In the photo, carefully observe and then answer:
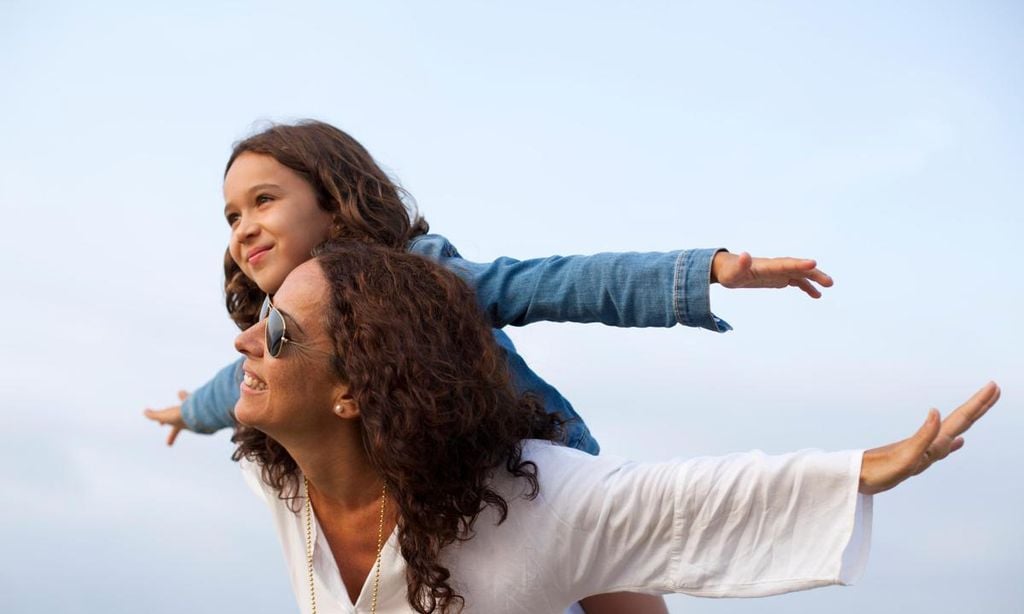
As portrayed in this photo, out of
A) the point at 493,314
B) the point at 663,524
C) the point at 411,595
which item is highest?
the point at 493,314

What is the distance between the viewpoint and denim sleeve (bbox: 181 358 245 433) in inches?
191

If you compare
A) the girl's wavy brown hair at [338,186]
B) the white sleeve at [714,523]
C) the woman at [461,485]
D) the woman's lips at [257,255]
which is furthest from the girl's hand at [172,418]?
the white sleeve at [714,523]

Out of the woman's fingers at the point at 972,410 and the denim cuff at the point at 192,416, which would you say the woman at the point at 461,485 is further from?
the denim cuff at the point at 192,416

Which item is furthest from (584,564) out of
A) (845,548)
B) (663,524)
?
(845,548)

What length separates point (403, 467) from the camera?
3.16 m

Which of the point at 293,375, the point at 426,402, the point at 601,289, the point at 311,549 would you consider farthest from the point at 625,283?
the point at 311,549

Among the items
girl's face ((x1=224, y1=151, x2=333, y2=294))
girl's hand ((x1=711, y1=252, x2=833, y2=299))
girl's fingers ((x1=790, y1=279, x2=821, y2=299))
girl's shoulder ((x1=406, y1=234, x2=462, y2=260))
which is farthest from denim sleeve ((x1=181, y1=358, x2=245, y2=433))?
girl's fingers ((x1=790, y1=279, x2=821, y2=299))

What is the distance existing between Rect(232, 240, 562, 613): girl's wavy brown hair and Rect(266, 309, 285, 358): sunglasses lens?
0.44 ft

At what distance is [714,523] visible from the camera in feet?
9.65

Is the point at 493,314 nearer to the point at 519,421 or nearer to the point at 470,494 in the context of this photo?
the point at 519,421

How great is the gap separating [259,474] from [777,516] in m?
1.72

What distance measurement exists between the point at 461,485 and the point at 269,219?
1.28 meters

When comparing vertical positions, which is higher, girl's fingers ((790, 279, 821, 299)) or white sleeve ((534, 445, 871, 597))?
girl's fingers ((790, 279, 821, 299))

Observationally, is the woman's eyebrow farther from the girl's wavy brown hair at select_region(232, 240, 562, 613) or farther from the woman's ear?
the woman's ear
